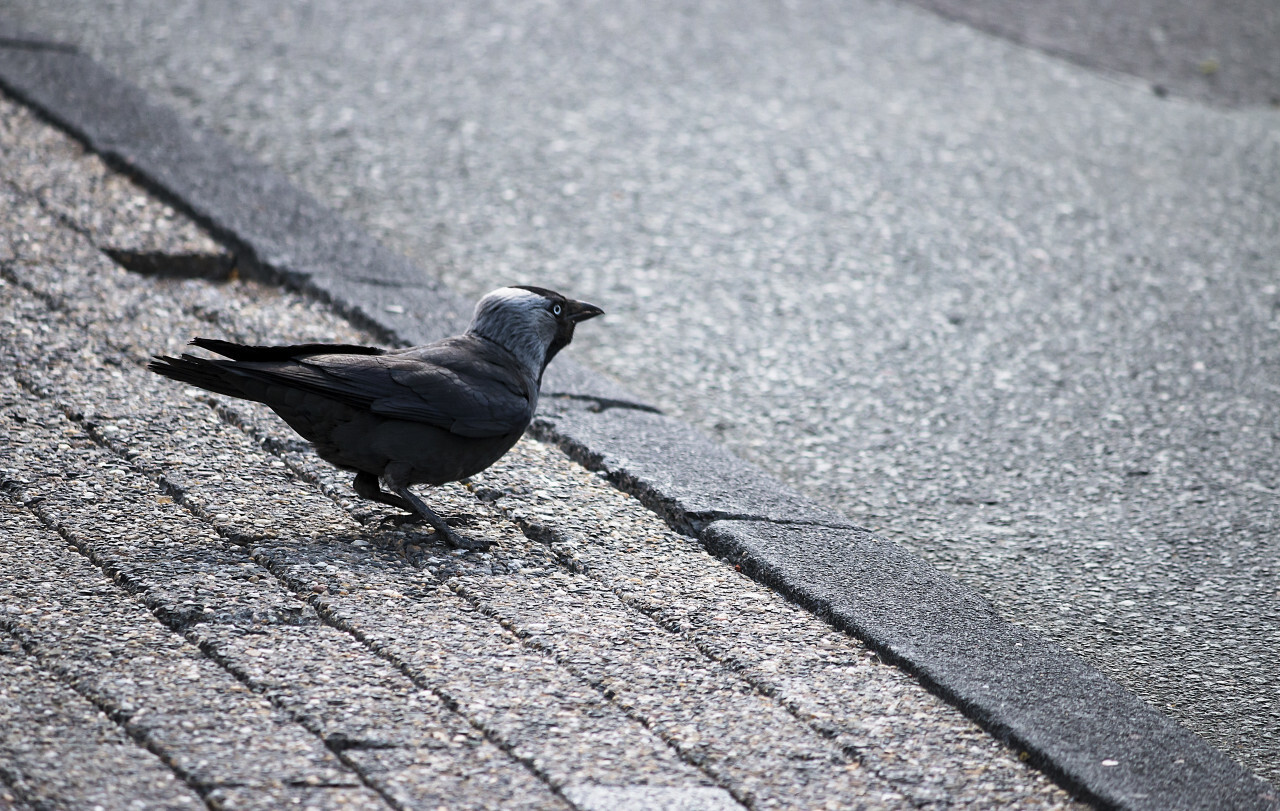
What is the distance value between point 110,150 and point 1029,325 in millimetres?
4099

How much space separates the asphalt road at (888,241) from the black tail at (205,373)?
1.83m

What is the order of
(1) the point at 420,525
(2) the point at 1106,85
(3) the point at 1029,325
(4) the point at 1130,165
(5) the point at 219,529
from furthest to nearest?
(2) the point at 1106,85 → (4) the point at 1130,165 → (3) the point at 1029,325 → (1) the point at 420,525 → (5) the point at 219,529

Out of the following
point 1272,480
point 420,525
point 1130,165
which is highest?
point 1130,165

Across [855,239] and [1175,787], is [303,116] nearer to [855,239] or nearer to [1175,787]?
[855,239]

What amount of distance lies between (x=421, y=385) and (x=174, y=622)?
35.3 inches

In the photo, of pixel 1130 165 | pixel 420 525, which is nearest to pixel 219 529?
pixel 420 525

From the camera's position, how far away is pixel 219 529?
11.1 feet

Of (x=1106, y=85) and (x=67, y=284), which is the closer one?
(x=67, y=284)

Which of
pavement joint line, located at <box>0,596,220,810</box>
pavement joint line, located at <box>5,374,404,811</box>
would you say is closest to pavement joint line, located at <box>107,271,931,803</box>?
pavement joint line, located at <box>5,374,404,811</box>

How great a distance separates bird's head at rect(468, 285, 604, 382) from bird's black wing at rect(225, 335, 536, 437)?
0.51ft

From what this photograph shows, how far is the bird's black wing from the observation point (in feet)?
11.2

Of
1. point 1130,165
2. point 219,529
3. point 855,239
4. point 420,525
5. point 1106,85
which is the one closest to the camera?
point 219,529

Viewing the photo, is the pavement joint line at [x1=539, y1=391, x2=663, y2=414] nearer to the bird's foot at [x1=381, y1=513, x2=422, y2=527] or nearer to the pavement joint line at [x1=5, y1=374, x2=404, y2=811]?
the bird's foot at [x1=381, y1=513, x2=422, y2=527]

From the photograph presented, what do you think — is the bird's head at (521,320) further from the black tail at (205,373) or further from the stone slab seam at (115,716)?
the stone slab seam at (115,716)
